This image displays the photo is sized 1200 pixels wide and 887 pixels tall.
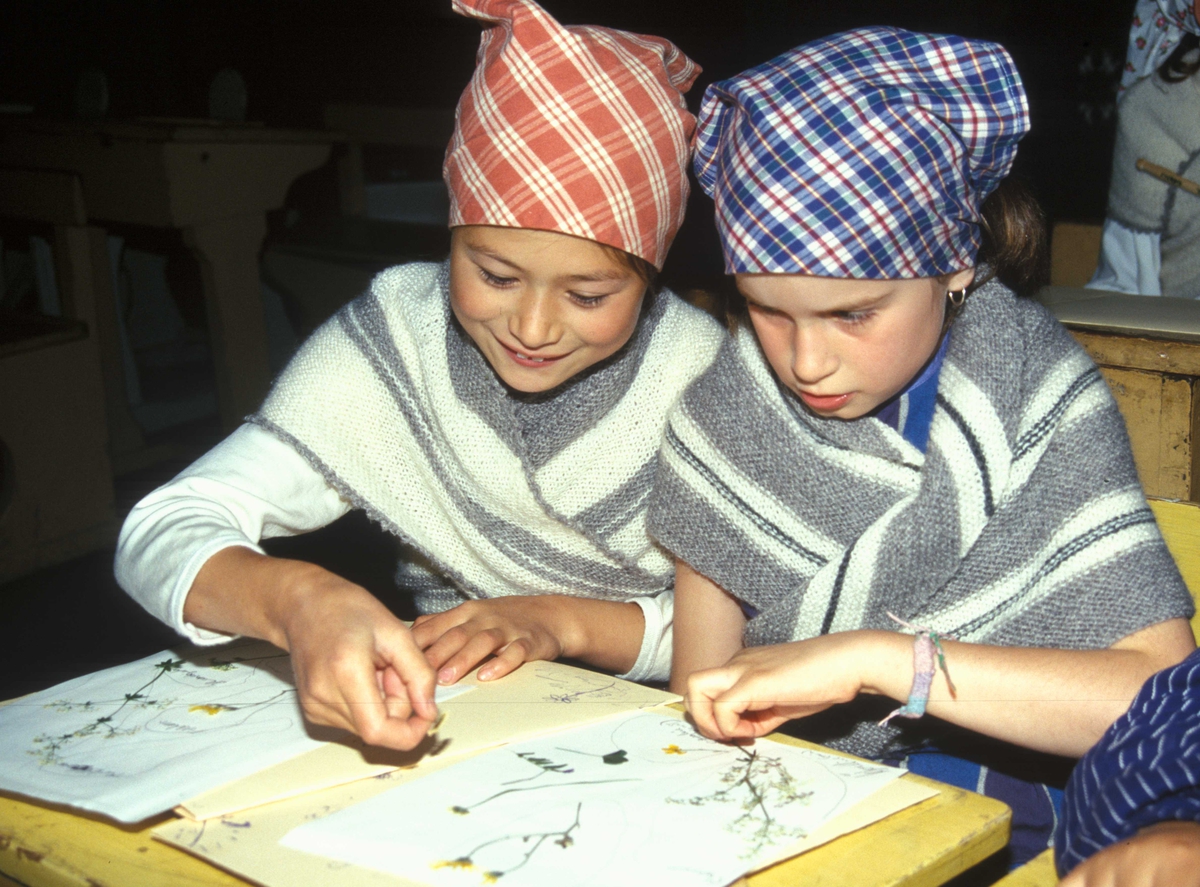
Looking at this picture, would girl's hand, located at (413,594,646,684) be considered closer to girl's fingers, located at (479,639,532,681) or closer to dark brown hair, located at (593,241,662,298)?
girl's fingers, located at (479,639,532,681)

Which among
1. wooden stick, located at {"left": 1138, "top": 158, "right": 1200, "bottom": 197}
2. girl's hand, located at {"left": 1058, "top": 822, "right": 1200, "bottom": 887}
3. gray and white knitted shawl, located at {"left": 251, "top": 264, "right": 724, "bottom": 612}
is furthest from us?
wooden stick, located at {"left": 1138, "top": 158, "right": 1200, "bottom": 197}

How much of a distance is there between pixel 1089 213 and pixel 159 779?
9.02 feet

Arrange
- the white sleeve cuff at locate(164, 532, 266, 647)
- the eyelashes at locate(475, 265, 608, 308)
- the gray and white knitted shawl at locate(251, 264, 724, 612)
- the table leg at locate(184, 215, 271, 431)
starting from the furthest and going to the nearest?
the table leg at locate(184, 215, 271, 431), the gray and white knitted shawl at locate(251, 264, 724, 612), the eyelashes at locate(475, 265, 608, 308), the white sleeve cuff at locate(164, 532, 266, 647)

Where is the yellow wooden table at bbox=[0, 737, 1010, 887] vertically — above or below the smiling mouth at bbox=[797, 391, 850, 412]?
below

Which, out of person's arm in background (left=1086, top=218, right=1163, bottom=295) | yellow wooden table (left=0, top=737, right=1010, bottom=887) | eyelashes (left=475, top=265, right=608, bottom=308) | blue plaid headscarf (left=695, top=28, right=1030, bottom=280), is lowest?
yellow wooden table (left=0, top=737, right=1010, bottom=887)

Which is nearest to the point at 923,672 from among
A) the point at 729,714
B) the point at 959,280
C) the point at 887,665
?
the point at 887,665

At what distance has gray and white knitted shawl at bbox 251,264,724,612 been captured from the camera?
4.07ft

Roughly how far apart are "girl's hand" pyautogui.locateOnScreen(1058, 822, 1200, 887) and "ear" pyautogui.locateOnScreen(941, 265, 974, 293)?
21.1 inches

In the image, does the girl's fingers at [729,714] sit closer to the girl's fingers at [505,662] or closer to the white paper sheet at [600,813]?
the white paper sheet at [600,813]

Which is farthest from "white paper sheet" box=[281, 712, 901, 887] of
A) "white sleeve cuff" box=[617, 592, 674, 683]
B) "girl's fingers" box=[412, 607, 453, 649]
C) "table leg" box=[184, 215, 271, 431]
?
"table leg" box=[184, 215, 271, 431]

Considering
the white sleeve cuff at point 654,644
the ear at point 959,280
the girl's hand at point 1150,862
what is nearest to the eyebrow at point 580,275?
the ear at point 959,280

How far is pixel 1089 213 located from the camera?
2.87 m

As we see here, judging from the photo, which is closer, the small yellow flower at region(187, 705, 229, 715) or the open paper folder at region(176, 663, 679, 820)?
the open paper folder at region(176, 663, 679, 820)

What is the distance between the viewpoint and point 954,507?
1.00 metres
